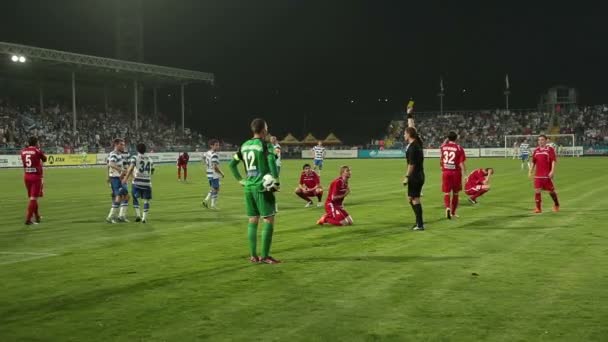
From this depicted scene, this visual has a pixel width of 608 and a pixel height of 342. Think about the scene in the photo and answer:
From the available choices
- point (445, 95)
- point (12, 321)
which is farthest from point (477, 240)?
point (445, 95)

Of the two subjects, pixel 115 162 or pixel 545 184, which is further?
pixel 545 184

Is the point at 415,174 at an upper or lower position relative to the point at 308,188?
upper

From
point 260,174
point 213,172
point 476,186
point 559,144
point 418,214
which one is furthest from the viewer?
point 559,144

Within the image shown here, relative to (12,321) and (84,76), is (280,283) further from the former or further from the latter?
(84,76)

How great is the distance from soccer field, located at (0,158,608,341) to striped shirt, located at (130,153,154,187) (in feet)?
3.74

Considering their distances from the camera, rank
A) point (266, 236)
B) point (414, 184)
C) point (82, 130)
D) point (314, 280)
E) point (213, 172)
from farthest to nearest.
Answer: point (82, 130), point (213, 172), point (414, 184), point (266, 236), point (314, 280)

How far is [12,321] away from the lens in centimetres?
633

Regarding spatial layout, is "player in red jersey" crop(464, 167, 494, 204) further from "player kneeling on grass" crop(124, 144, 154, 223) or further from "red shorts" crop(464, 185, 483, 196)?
"player kneeling on grass" crop(124, 144, 154, 223)

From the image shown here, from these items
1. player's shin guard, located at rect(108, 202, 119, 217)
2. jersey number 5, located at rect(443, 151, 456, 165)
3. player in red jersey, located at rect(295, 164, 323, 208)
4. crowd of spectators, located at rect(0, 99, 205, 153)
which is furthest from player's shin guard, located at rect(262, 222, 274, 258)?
crowd of spectators, located at rect(0, 99, 205, 153)

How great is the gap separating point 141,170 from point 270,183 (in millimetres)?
7292

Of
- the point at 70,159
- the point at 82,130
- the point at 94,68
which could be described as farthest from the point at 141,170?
the point at 82,130

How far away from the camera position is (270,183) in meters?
8.95

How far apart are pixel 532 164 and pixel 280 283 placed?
33.8 ft

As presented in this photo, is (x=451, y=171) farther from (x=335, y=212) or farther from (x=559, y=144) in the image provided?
(x=559, y=144)
